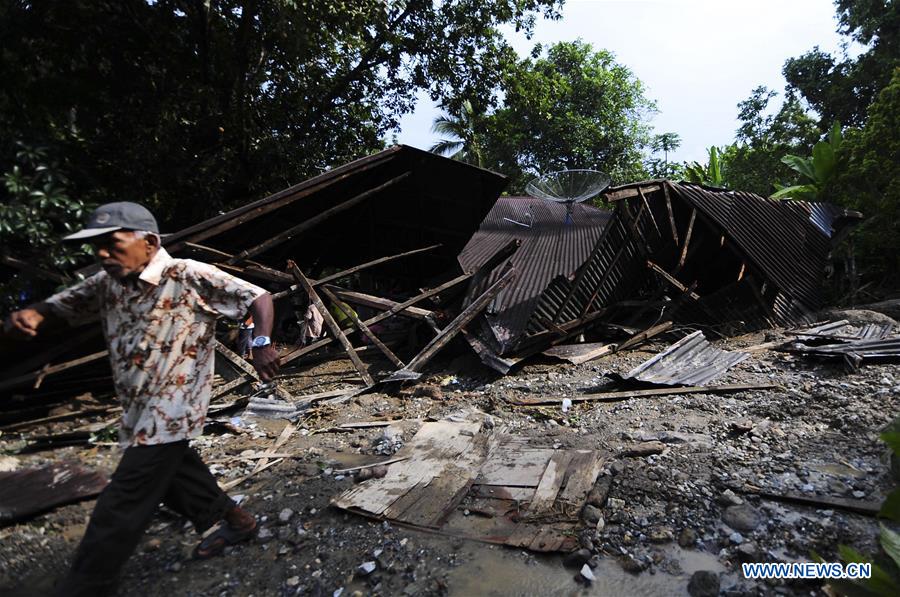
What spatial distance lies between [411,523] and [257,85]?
343 inches

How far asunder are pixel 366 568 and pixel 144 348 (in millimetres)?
1484

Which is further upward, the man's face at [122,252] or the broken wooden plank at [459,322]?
the man's face at [122,252]

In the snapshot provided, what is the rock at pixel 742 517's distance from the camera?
2.57 m

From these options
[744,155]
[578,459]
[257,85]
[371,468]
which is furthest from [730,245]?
[744,155]

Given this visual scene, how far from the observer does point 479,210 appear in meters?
7.15

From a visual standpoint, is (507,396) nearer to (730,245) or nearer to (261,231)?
(261,231)

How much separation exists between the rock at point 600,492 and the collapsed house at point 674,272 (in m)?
3.33

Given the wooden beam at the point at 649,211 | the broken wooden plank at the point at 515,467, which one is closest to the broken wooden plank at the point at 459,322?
the broken wooden plank at the point at 515,467

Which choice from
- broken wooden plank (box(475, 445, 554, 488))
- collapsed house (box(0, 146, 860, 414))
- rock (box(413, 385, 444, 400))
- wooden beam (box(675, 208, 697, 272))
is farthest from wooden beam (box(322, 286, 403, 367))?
wooden beam (box(675, 208, 697, 272))

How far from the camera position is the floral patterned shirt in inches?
83.0

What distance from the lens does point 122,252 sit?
2031 mm

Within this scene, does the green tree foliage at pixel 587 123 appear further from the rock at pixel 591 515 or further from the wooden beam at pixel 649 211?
the rock at pixel 591 515

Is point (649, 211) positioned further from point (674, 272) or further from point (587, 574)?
point (587, 574)

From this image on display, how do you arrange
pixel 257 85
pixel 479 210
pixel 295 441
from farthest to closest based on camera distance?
1. pixel 257 85
2. pixel 479 210
3. pixel 295 441
